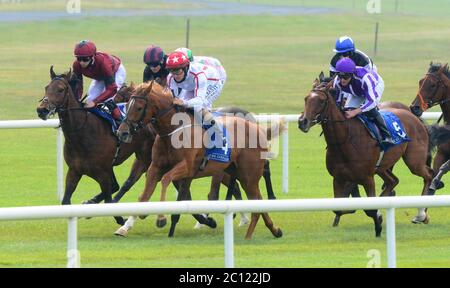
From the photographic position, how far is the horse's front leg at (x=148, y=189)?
35.3ft

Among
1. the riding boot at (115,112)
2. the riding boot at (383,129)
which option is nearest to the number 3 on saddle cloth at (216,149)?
the riding boot at (115,112)

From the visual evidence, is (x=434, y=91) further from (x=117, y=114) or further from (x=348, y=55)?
(x=117, y=114)

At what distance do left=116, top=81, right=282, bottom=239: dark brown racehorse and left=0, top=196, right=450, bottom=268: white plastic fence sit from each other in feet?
10.0

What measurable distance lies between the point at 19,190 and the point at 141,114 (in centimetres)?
375

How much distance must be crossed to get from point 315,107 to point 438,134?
2010 mm

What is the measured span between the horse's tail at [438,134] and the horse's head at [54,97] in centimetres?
352

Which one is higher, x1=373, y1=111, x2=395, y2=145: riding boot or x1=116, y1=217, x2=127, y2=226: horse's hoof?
x1=373, y1=111, x2=395, y2=145: riding boot

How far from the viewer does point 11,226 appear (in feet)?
36.9

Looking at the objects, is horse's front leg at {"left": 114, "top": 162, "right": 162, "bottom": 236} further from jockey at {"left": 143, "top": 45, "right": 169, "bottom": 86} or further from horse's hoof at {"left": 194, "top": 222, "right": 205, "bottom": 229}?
jockey at {"left": 143, "top": 45, "right": 169, "bottom": 86}

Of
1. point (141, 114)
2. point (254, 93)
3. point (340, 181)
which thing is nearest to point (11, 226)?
point (141, 114)

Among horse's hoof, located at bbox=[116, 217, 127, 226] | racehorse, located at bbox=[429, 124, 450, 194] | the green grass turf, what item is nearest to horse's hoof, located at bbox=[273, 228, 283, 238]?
the green grass turf

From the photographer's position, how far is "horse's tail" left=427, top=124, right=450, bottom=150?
496 inches

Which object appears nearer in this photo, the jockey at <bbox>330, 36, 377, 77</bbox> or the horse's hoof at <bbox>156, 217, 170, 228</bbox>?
the horse's hoof at <bbox>156, 217, 170, 228</bbox>
